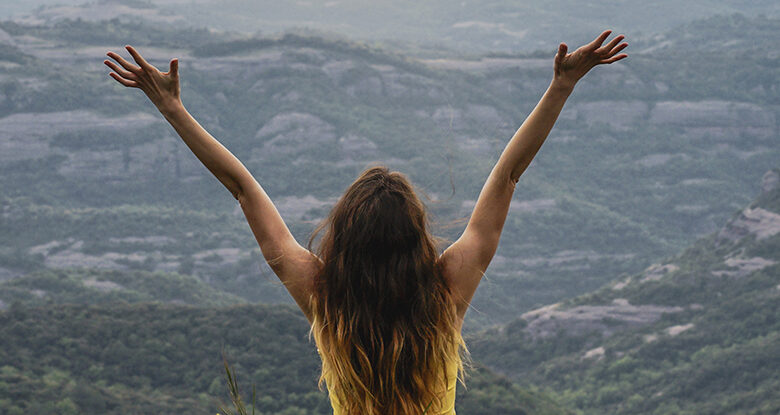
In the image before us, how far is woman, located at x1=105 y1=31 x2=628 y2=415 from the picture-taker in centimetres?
351

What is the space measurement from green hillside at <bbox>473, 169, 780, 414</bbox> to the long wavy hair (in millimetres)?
47097

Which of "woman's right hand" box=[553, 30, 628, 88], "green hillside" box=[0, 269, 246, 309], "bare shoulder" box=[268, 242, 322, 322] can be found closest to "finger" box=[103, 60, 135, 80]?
"bare shoulder" box=[268, 242, 322, 322]

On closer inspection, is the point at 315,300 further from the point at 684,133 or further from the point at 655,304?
the point at 684,133

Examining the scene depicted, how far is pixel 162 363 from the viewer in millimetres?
38562

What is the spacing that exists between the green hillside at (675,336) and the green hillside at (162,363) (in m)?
15.4

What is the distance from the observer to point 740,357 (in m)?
55.5

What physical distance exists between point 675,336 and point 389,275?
68621 mm

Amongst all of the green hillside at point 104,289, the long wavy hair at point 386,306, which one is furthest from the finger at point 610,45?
the green hillside at point 104,289

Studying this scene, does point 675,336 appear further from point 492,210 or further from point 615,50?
point 492,210

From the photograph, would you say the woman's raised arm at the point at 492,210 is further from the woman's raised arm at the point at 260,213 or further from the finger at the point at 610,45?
the woman's raised arm at the point at 260,213

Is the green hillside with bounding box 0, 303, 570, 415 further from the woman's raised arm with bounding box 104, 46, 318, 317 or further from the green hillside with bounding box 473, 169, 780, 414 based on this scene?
the woman's raised arm with bounding box 104, 46, 318, 317

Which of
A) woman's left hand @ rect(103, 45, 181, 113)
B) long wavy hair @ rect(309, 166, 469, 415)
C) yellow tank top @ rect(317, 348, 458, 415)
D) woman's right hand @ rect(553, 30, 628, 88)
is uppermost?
woman's right hand @ rect(553, 30, 628, 88)

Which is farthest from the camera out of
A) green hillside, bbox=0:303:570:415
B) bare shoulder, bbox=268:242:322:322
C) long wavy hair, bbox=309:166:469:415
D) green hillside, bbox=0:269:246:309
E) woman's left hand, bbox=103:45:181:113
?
green hillside, bbox=0:269:246:309

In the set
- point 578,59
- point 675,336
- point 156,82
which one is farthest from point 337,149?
point 578,59
